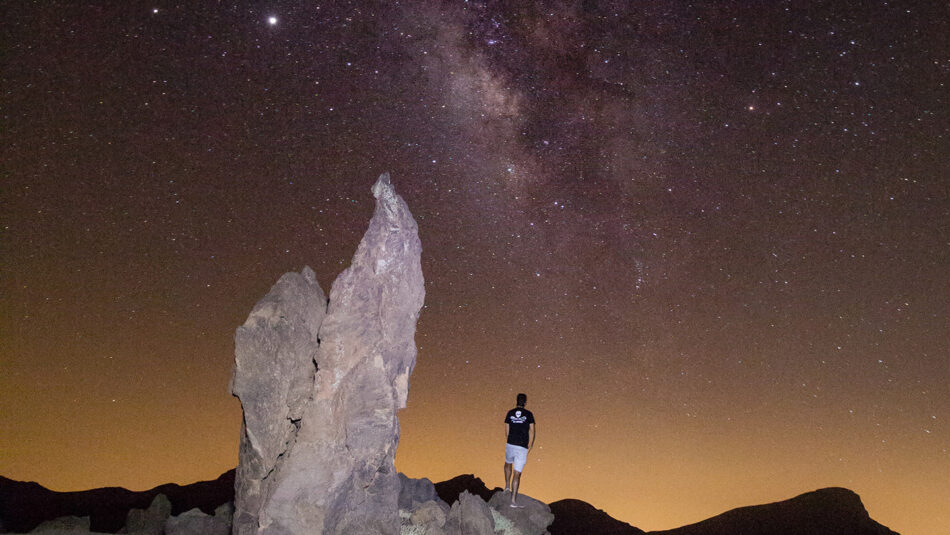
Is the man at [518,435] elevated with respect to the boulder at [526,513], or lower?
elevated

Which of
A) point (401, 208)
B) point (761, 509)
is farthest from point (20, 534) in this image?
point (761, 509)

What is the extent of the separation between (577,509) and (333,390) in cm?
8819

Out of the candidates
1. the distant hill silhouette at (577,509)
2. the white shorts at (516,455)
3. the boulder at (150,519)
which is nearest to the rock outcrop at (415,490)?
the white shorts at (516,455)

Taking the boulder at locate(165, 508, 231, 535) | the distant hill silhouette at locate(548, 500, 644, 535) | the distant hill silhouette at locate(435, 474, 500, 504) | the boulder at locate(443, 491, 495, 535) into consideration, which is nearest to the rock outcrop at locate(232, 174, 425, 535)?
the boulder at locate(443, 491, 495, 535)

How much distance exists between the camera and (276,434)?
12.8m

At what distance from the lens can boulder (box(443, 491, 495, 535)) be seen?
13953 mm

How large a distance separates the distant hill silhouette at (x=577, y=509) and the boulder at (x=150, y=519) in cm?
5519

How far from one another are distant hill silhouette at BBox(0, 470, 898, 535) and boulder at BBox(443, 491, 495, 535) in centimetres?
6255

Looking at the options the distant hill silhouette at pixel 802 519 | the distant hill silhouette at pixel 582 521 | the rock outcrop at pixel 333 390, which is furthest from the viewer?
the distant hill silhouette at pixel 582 521

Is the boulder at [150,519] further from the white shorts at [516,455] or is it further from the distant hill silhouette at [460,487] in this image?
the distant hill silhouette at [460,487]

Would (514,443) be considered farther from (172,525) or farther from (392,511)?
(172,525)

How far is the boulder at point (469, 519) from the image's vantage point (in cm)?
1395

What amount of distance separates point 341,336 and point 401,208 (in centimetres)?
344

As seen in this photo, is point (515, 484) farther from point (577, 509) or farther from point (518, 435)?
point (577, 509)
